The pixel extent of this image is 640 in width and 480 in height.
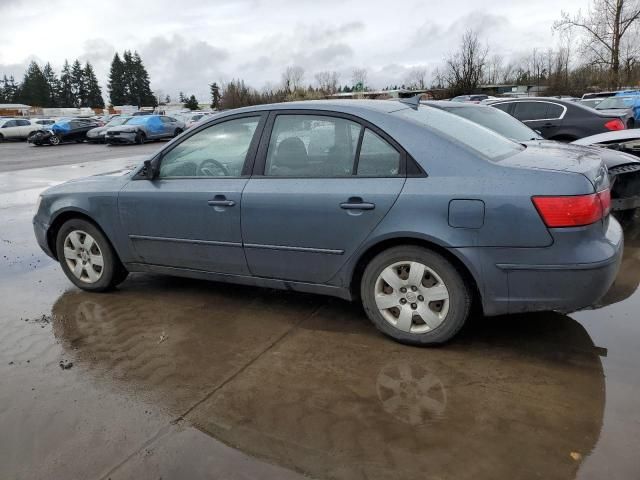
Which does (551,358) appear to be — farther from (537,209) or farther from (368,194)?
(368,194)

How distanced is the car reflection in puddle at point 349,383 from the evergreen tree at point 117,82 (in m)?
107

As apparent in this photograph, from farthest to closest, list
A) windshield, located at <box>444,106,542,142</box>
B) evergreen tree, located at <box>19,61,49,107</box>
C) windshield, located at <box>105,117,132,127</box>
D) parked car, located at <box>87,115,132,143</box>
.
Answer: evergreen tree, located at <box>19,61,49,107</box>
windshield, located at <box>105,117,132,127</box>
parked car, located at <box>87,115,132,143</box>
windshield, located at <box>444,106,542,142</box>

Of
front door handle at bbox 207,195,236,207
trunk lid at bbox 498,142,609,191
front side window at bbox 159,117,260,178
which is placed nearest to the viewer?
trunk lid at bbox 498,142,609,191

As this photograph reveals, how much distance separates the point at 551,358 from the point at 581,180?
1122mm

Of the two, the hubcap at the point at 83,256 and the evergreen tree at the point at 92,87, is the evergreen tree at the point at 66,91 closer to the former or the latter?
the evergreen tree at the point at 92,87

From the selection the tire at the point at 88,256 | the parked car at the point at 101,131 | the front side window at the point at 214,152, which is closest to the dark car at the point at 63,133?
the parked car at the point at 101,131

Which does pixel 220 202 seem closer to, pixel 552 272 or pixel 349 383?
pixel 349 383

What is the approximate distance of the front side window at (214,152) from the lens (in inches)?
162

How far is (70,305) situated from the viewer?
4.70m

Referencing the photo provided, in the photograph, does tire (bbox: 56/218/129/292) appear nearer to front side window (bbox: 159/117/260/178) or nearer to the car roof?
front side window (bbox: 159/117/260/178)

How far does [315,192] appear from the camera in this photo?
3.65 meters

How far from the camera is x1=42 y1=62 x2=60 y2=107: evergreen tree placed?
9756cm

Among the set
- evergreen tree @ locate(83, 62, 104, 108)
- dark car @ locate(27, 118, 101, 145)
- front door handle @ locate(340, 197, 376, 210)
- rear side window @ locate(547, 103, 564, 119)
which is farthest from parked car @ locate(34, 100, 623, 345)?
evergreen tree @ locate(83, 62, 104, 108)

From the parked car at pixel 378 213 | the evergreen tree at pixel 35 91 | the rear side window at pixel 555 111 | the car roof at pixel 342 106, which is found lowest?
the parked car at pixel 378 213
